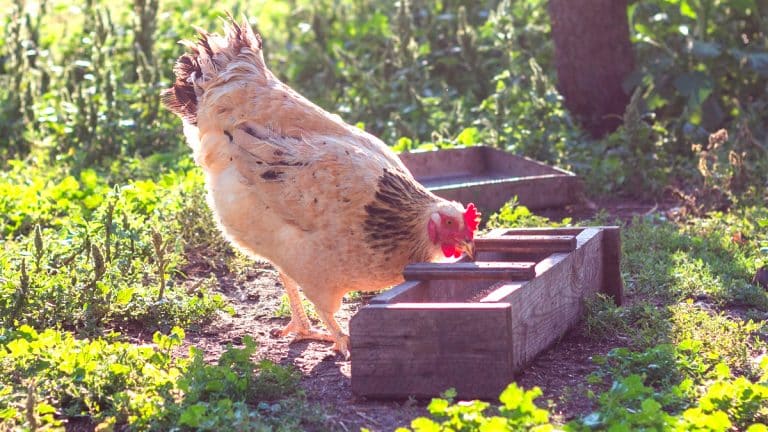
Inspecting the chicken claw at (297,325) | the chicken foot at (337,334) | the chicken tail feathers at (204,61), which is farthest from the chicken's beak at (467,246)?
the chicken tail feathers at (204,61)

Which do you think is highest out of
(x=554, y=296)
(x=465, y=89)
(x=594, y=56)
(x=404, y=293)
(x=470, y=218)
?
(x=594, y=56)

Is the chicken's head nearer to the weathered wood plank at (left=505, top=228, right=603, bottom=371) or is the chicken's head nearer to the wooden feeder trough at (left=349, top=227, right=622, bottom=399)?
the wooden feeder trough at (left=349, top=227, right=622, bottom=399)

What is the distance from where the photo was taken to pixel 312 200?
15.4ft

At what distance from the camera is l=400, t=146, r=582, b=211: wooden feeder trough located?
7046 mm

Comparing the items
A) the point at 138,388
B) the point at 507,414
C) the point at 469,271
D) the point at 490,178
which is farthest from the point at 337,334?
the point at 490,178

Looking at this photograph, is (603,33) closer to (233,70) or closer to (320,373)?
(233,70)

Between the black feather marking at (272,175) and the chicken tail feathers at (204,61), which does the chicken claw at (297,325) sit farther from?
the chicken tail feathers at (204,61)

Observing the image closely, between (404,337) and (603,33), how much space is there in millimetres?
5842

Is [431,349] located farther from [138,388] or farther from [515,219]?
[515,219]

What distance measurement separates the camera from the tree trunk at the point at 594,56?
29.5 ft

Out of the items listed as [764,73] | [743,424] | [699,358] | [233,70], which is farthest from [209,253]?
[764,73]

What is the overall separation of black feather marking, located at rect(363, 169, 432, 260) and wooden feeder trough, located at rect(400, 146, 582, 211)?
1906 millimetres

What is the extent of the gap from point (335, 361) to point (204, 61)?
72.9 inches

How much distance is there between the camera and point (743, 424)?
3.72m
